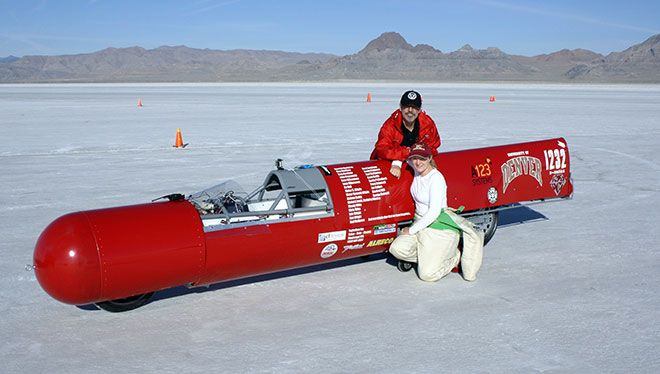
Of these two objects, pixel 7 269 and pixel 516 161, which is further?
pixel 516 161

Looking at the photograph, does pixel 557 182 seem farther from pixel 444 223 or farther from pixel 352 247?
pixel 352 247

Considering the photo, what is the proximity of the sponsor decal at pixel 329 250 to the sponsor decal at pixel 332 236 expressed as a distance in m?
0.06

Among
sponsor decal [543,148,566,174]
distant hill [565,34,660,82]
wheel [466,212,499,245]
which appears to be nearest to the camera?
wheel [466,212,499,245]

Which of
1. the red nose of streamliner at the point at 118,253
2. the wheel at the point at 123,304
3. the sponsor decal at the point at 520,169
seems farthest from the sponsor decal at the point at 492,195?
the wheel at the point at 123,304

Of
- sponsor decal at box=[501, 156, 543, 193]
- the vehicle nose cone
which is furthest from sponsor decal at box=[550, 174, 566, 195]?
the vehicle nose cone

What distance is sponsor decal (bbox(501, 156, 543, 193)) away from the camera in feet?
22.6

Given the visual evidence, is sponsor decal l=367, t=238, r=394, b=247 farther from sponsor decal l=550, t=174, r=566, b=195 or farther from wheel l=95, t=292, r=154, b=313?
sponsor decal l=550, t=174, r=566, b=195

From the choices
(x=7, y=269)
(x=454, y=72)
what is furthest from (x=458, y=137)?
(x=454, y=72)

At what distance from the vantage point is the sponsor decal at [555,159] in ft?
23.7

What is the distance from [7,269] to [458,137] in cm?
1251

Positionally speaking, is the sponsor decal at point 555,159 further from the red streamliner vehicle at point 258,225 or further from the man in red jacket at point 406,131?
the man in red jacket at point 406,131

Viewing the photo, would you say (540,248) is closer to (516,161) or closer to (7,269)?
(516,161)

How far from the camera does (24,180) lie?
1086cm

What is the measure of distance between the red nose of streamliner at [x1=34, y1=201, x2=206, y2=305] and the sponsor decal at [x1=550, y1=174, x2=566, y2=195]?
4128mm
